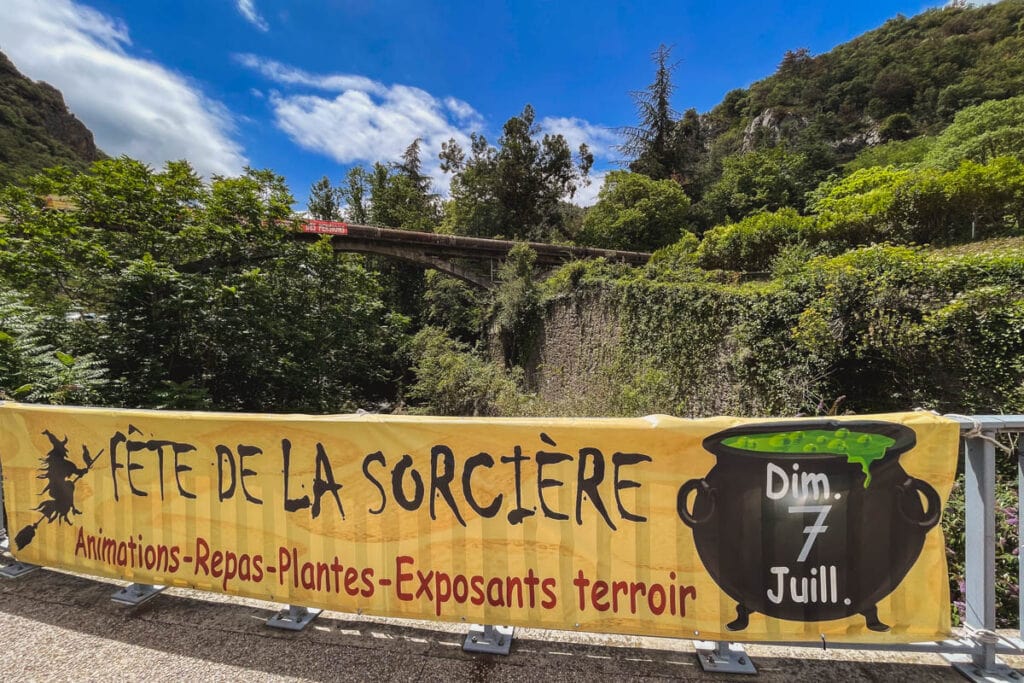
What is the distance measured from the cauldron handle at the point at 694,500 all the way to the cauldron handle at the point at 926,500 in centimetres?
91

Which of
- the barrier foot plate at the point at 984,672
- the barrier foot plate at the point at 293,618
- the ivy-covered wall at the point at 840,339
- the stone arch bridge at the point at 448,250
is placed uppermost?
the stone arch bridge at the point at 448,250

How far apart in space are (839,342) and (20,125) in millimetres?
70444

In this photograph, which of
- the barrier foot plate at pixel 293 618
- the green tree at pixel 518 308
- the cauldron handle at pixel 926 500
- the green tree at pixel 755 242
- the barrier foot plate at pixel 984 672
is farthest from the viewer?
the green tree at pixel 518 308

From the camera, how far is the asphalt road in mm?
1989

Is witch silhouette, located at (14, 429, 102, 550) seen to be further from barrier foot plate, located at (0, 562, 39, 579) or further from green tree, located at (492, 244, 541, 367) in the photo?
green tree, located at (492, 244, 541, 367)

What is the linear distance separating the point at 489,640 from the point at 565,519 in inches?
31.1

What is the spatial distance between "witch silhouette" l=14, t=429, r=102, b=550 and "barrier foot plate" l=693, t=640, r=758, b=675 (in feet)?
12.8

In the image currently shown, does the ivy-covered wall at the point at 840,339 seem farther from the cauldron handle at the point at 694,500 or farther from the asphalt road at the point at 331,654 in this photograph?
the cauldron handle at the point at 694,500

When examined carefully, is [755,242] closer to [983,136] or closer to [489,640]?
[489,640]

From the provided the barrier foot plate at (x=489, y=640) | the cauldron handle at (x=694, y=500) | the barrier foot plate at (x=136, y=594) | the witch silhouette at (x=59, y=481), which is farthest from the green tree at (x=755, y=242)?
the witch silhouette at (x=59, y=481)

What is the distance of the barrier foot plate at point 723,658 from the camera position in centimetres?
197

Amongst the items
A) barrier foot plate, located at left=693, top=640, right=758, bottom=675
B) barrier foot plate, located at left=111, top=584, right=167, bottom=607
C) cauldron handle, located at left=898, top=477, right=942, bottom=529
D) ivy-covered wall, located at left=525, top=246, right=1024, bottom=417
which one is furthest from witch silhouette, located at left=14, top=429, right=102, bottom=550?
ivy-covered wall, located at left=525, top=246, right=1024, bottom=417

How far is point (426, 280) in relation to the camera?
1029 inches

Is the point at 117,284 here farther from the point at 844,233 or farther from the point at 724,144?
the point at 724,144
